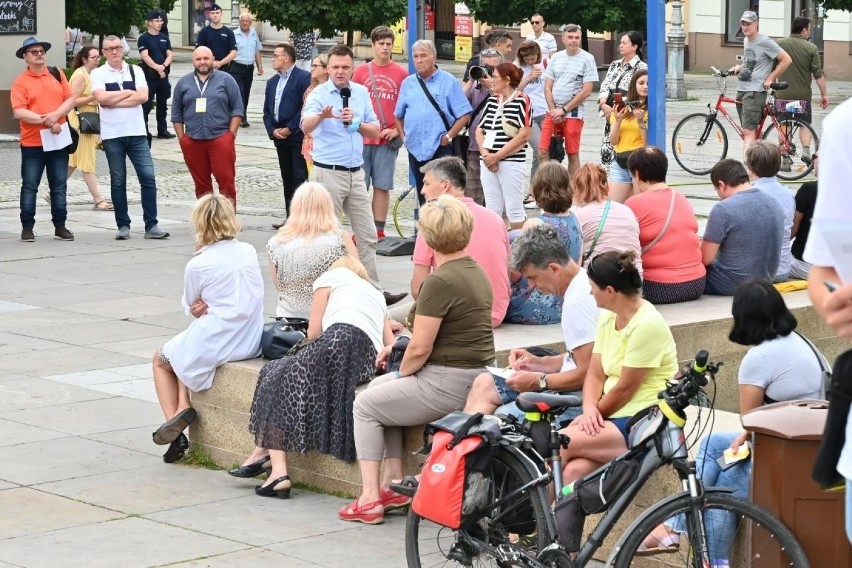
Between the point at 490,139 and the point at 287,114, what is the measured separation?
2630mm

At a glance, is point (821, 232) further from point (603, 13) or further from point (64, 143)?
point (603, 13)

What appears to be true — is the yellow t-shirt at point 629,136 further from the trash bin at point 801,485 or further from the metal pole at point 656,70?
the trash bin at point 801,485

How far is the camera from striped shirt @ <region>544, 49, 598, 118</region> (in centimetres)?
1575

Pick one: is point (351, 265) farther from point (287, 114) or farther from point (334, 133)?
point (287, 114)

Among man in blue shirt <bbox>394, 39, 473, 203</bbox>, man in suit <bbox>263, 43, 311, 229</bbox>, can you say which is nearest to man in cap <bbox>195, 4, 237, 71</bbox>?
man in suit <bbox>263, 43, 311, 229</bbox>

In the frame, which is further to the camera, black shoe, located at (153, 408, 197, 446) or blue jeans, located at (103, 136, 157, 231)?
blue jeans, located at (103, 136, 157, 231)

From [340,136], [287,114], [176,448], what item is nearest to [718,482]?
[176,448]

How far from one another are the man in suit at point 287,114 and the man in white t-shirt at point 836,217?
456 inches

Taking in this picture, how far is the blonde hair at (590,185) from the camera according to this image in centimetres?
818

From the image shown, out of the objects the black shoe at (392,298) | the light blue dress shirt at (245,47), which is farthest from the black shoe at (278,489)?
the light blue dress shirt at (245,47)

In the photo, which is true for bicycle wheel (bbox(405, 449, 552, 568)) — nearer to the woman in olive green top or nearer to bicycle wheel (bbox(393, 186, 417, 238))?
the woman in olive green top

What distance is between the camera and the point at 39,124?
1374cm

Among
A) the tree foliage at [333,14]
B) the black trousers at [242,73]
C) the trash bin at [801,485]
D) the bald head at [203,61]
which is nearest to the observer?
the trash bin at [801,485]

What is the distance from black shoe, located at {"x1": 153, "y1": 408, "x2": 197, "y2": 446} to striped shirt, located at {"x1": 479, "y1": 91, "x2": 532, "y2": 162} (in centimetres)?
544
